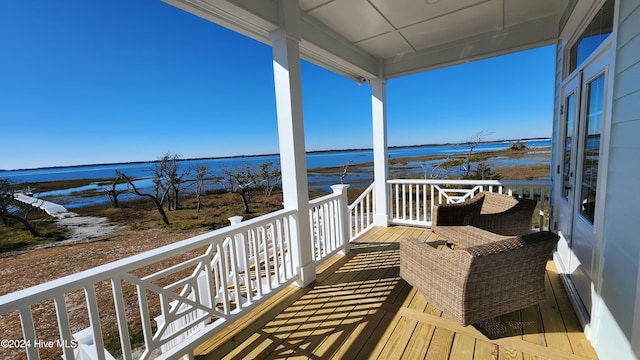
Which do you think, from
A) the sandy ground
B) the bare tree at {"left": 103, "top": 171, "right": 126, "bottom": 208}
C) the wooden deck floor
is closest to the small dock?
the sandy ground

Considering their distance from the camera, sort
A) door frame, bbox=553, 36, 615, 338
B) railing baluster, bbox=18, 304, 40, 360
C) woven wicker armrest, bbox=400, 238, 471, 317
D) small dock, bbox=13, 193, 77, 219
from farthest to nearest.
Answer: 1. small dock, bbox=13, 193, 77, 219
2. woven wicker armrest, bbox=400, 238, 471, 317
3. door frame, bbox=553, 36, 615, 338
4. railing baluster, bbox=18, 304, 40, 360

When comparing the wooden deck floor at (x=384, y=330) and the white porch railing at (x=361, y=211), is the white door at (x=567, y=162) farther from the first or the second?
the white porch railing at (x=361, y=211)

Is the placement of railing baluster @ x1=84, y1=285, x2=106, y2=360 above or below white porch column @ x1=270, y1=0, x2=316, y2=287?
below

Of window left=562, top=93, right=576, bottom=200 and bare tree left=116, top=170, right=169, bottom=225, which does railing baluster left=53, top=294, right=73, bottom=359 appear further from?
bare tree left=116, top=170, right=169, bottom=225

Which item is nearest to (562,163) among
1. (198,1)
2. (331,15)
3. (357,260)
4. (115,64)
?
(357,260)

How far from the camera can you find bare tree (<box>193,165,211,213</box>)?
56.3 feet

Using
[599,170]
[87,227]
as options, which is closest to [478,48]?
[599,170]

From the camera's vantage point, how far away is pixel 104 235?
46.4 feet

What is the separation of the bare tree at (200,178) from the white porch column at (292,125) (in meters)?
16.9

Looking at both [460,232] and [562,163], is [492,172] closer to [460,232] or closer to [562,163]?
[562,163]

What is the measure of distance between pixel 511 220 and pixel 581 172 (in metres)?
0.79

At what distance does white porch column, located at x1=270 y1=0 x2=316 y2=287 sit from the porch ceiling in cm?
14

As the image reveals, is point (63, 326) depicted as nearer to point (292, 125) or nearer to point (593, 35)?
point (292, 125)

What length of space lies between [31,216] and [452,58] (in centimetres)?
1949
